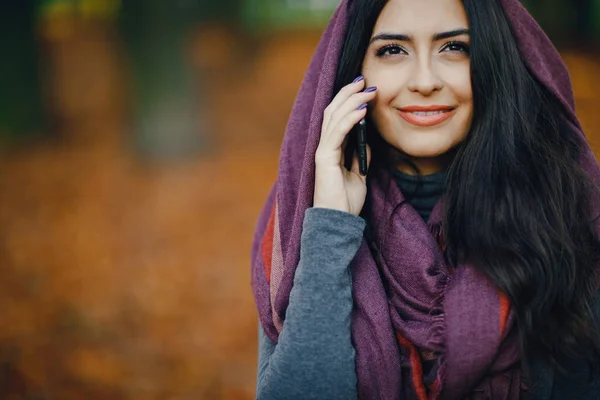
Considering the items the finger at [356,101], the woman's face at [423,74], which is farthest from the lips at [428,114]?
the finger at [356,101]

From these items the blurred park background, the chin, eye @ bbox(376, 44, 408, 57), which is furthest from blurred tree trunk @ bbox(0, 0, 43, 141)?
the chin

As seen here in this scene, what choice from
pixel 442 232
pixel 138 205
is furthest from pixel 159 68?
pixel 442 232

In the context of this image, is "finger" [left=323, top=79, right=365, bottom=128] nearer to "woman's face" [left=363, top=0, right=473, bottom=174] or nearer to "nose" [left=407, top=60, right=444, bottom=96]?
"woman's face" [left=363, top=0, right=473, bottom=174]

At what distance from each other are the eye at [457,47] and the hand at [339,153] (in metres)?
0.26

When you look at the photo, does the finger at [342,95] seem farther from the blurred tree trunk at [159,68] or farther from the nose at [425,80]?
the blurred tree trunk at [159,68]

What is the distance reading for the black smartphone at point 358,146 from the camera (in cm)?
196

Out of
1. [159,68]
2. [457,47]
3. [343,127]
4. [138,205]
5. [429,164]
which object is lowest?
[138,205]

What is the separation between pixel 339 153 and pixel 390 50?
375 mm

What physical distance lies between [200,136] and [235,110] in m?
4.06

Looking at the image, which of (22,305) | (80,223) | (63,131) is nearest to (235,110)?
(63,131)

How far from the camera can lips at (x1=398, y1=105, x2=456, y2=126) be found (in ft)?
6.00

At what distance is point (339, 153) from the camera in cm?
191

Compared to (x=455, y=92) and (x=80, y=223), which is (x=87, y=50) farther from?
(x=455, y=92)

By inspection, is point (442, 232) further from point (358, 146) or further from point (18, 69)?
point (18, 69)
